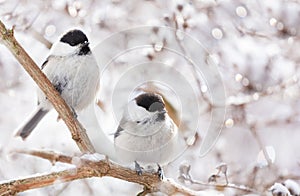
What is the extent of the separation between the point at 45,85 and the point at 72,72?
1.61 ft

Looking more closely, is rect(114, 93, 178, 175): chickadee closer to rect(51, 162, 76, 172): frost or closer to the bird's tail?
the bird's tail

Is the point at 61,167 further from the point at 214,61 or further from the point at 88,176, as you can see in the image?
the point at 214,61

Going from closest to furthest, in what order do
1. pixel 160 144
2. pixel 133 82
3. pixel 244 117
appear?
pixel 160 144
pixel 133 82
pixel 244 117

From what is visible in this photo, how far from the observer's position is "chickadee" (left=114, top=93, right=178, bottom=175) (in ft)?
6.28

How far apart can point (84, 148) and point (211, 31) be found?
4.81 ft

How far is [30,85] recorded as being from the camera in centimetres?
297

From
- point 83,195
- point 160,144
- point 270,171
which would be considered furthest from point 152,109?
point 83,195

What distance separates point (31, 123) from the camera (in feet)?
6.62

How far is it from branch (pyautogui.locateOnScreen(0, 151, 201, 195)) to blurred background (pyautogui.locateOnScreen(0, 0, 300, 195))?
0.92 meters

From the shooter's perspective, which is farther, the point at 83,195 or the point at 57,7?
the point at 57,7

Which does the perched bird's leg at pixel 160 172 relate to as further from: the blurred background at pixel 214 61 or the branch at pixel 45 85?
the blurred background at pixel 214 61

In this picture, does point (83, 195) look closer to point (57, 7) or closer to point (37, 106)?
point (37, 106)

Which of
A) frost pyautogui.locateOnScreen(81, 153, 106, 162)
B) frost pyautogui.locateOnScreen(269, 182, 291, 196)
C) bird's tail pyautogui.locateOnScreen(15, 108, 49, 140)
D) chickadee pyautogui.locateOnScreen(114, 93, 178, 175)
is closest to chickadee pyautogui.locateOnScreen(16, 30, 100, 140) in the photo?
bird's tail pyautogui.locateOnScreen(15, 108, 49, 140)

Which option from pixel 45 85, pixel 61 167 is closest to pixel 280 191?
pixel 61 167
